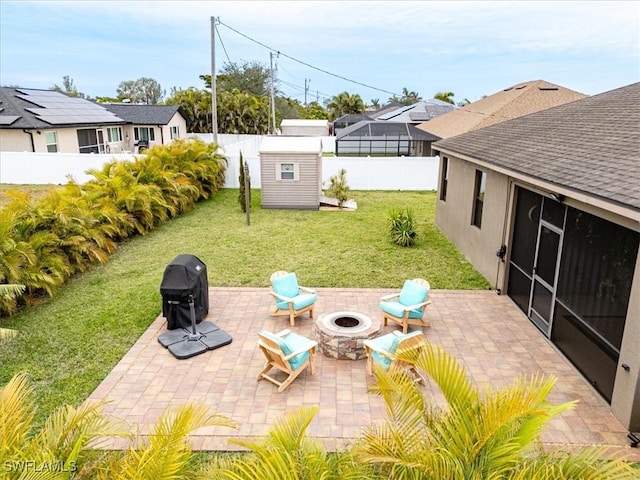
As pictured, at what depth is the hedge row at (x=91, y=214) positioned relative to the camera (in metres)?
8.45

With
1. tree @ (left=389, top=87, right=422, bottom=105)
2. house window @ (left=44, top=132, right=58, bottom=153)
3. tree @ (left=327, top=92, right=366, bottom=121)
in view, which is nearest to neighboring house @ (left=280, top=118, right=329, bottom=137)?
house window @ (left=44, top=132, right=58, bottom=153)

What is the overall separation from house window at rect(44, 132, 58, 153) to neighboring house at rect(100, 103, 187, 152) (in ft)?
21.7

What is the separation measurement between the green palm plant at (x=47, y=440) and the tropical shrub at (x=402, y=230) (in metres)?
9.74

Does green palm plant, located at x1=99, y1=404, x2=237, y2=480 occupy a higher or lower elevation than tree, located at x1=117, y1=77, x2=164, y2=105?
lower

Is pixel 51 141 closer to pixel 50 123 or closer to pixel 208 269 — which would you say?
pixel 50 123

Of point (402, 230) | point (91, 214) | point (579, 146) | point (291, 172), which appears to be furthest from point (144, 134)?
point (579, 146)

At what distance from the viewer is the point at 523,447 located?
2990 mm

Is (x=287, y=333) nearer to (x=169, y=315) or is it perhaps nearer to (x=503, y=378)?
(x=169, y=315)

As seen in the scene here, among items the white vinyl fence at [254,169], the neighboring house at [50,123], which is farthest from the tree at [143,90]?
the white vinyl fence at [254,169]

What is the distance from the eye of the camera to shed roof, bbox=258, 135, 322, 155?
1695 cm

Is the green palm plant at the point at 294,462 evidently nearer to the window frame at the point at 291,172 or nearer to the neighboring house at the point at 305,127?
the window frame at the point at 291,172

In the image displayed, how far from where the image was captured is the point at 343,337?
6.58 metres

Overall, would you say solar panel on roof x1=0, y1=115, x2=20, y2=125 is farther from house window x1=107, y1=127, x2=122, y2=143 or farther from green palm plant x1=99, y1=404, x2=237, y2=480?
green palm plant x1=99, y1=404, x2=237, y2=480

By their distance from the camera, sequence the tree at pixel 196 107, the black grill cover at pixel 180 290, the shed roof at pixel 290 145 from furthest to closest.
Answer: the tree at pixel 196 107 < the shed roof at pixel 290 145 < the black grill cover at pixel 180 290
